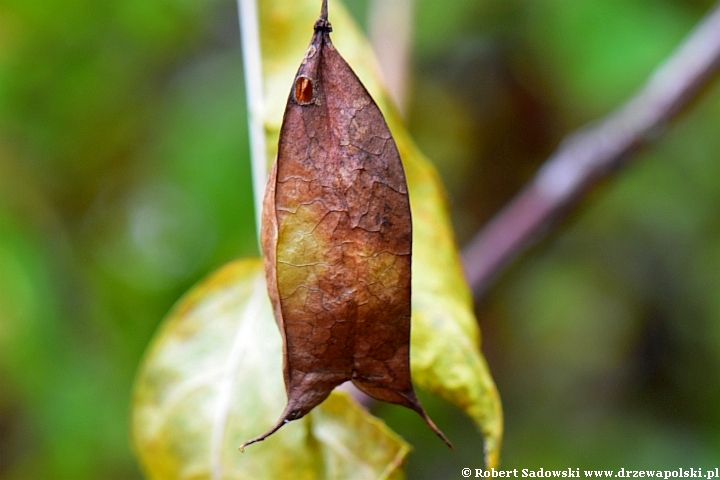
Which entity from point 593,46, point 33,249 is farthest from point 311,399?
point 593,46

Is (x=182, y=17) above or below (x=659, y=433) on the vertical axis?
above

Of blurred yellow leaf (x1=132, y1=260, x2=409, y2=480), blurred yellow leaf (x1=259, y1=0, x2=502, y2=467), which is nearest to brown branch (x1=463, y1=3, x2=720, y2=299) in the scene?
blurred yellow leaf (x1=259, y1=0, x2=502, y2=467)

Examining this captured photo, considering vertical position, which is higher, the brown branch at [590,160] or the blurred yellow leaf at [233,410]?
the brown branch at [590,160]

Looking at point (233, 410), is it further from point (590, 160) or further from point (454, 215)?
point (454, 215)

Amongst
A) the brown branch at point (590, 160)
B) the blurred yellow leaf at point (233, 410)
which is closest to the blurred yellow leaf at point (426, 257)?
the blurred yellow leaf at point (233, 410)

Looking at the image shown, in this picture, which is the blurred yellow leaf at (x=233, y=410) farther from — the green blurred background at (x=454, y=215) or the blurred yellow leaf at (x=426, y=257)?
the green blurred background at (x=454, y=215)

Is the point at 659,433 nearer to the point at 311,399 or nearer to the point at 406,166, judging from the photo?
the point at 406,166
